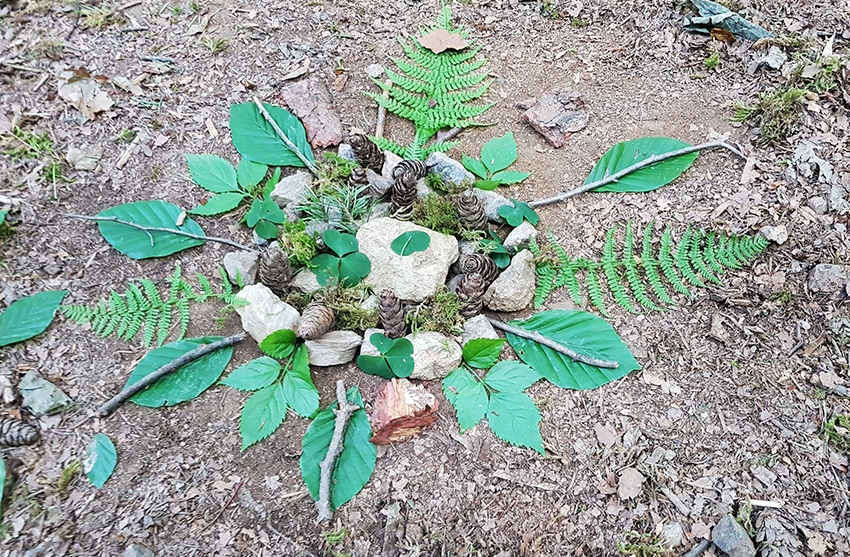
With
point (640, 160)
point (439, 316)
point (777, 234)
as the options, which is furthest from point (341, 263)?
point (777, 234)

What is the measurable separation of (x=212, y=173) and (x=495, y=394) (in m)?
1.59

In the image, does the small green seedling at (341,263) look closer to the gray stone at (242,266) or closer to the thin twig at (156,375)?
the gray stone at (242,266)

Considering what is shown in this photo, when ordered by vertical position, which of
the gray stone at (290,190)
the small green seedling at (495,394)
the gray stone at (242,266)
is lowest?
the small green seedling at (495,394)

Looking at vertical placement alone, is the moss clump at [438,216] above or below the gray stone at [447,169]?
below

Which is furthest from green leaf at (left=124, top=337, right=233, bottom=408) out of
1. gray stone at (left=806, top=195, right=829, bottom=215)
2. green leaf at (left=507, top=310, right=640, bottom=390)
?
gray stone at (left=806, top=195, right=829, bottom=215)

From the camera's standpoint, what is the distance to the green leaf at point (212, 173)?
7.76 feet

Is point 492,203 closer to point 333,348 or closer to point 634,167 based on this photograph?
point 634,167

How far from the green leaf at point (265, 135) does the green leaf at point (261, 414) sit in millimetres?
1100

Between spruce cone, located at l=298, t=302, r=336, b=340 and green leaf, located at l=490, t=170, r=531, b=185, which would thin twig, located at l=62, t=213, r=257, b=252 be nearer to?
spruce cone, located at l=298, t=302, r=336, b=340

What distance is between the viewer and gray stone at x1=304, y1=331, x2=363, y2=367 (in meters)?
1.99

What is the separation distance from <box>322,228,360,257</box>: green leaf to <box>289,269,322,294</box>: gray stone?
15cm

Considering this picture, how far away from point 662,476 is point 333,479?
1.10 metres

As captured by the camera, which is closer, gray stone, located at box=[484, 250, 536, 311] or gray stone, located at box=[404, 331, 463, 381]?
gray stone, located at box=[404, 331, 463, 381]

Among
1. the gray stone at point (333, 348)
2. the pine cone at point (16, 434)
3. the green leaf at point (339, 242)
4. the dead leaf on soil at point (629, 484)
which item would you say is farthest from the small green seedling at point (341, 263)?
the dead leaf on soil at point (629, 484)
